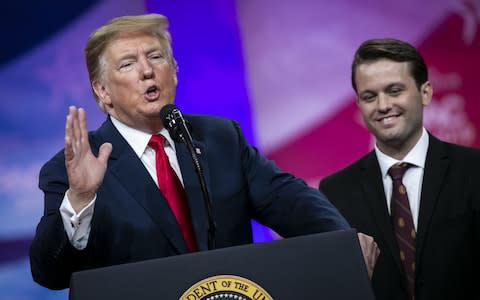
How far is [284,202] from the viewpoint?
2.25 m

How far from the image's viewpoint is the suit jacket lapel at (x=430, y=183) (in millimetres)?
2850

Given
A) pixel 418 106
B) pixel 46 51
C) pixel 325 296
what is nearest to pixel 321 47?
pixel 418 106

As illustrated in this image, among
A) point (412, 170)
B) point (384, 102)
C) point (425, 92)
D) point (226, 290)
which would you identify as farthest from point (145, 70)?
point (425, 92)

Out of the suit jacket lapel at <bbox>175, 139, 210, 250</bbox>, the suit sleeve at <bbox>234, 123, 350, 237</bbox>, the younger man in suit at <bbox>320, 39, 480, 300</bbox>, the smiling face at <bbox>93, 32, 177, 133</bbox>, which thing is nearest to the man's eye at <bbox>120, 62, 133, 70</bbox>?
the smiling face at <bbox>93, 32, 177, 133</bbox>

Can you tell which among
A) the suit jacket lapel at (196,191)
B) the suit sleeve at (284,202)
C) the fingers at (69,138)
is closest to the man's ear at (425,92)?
the suit sleeve at (284,202)

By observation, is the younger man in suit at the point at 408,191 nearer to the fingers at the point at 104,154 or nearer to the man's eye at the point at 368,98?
the man's eye at the point at 368,98

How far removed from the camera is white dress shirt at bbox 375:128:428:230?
2965mm

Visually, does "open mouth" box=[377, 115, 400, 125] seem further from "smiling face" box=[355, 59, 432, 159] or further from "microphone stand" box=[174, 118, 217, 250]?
"microphone stand" box=[174, 118, 217, 250]

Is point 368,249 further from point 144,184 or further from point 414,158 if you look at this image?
point 414,158

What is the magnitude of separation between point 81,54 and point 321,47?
1.21 m

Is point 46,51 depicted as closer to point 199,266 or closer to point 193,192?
point 193,192

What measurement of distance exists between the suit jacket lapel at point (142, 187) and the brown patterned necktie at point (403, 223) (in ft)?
3.50

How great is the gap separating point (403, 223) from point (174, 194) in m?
1.07

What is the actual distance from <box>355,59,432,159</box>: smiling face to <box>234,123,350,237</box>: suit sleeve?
80 cm
